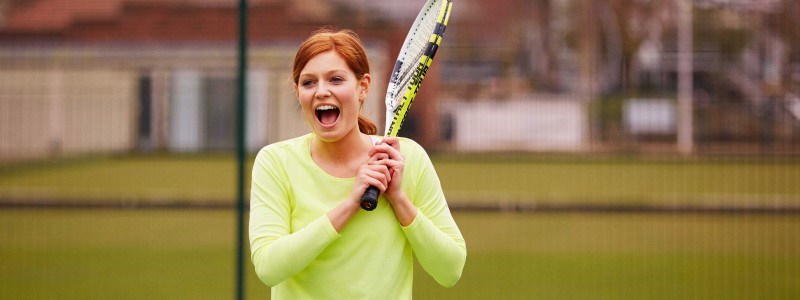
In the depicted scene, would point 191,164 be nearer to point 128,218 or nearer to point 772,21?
point 128,218

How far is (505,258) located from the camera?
9453 millimetres

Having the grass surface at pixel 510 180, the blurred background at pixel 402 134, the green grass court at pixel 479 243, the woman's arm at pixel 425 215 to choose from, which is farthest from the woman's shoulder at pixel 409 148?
the grass surface at pixel 510 180

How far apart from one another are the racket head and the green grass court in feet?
16.0

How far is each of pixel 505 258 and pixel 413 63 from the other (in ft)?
23.1

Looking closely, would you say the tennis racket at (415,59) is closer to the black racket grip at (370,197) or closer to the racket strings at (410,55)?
the racket strings at (410,55)

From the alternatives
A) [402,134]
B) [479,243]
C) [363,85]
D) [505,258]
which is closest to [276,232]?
[363,85]

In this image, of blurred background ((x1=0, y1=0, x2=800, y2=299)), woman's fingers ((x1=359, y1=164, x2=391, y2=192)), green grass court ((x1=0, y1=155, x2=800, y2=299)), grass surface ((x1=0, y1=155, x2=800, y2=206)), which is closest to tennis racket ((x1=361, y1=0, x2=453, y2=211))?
woman's fingers ((x1=359, y1=164, x2=391, y2=192))

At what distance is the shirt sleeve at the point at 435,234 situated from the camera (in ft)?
7.29

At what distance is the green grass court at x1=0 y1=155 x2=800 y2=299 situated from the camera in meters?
7.72

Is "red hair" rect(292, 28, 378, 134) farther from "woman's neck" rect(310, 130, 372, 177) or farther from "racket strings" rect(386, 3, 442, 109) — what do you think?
"racket strings" rect(386, 3, 442, 109)

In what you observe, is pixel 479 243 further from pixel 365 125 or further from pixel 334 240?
pixel 334 240

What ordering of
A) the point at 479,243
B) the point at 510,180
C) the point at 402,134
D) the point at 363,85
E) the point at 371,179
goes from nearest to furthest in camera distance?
the point at 371,179
the point at 363,85
the point at 479,243
the point at 402,134
the point at 510,180

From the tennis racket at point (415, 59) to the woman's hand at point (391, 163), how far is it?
362 millimetres

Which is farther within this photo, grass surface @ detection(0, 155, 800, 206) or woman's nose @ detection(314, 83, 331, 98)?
grass surface @ detection(0, 155, 800, 206)
